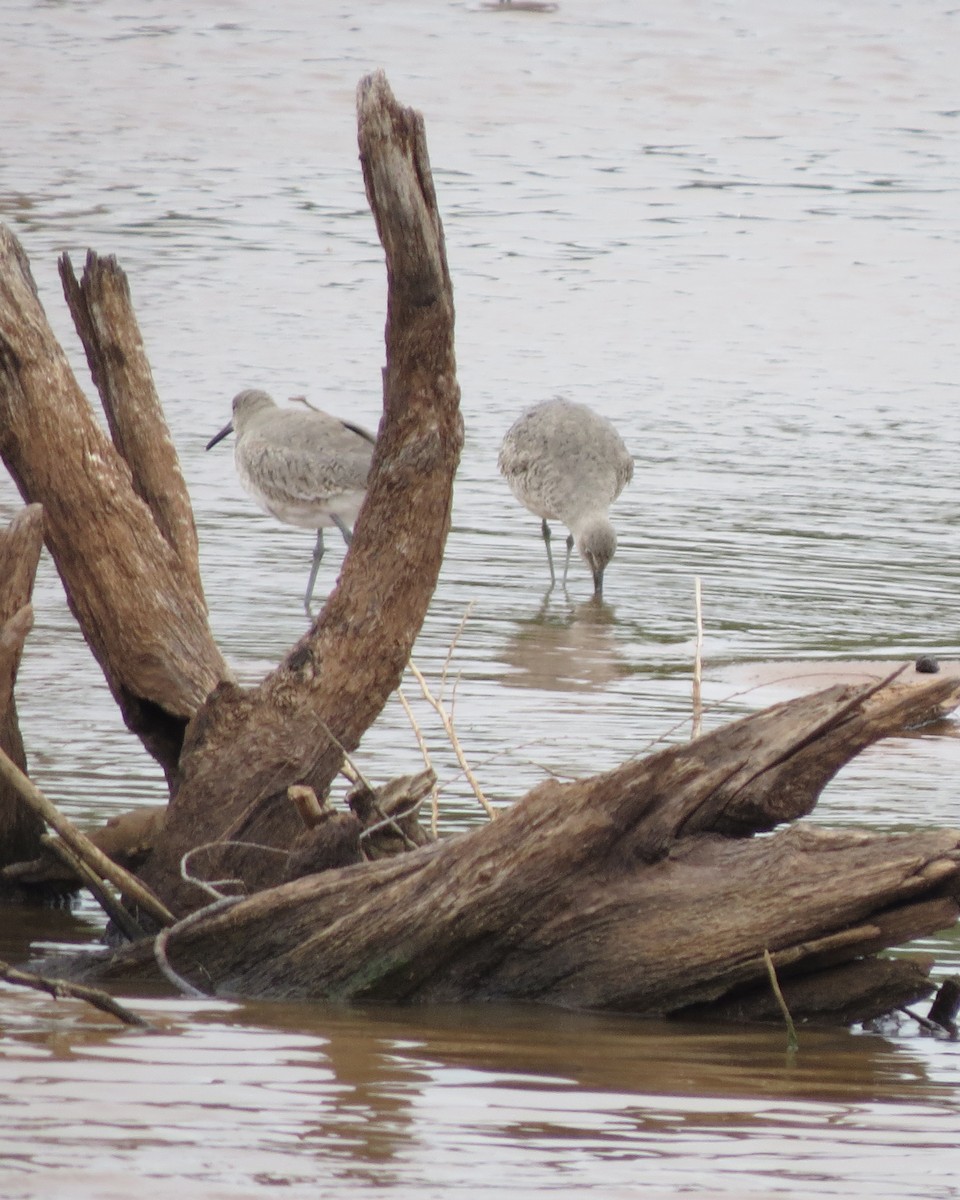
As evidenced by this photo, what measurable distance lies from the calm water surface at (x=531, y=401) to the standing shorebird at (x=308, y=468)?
1.31ft

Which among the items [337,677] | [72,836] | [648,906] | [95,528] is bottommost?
[648,906]

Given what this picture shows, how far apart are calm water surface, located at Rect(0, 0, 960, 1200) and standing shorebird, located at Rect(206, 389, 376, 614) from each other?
0.40m

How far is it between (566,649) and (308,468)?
75.5 inches

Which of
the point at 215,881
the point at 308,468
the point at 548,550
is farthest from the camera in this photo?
the point at 548,550

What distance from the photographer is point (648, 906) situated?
191 inches

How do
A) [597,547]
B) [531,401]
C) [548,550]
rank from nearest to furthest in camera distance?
[597,547] < [548,550] < [531,401]

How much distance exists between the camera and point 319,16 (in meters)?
28.2

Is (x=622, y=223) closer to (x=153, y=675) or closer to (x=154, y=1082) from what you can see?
(x=153, y=675)

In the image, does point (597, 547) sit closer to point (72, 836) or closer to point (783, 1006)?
point (72, 836)

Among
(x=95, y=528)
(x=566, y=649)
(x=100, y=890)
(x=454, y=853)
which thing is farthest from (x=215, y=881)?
(x=566, y=649)

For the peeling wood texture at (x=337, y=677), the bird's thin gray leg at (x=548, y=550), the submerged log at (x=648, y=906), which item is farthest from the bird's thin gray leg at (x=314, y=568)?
the submerged log at (x=648, y=906)

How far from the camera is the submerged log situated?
4.79 m

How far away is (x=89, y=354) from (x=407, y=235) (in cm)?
136

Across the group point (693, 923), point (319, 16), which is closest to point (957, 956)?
point (693, 923)
